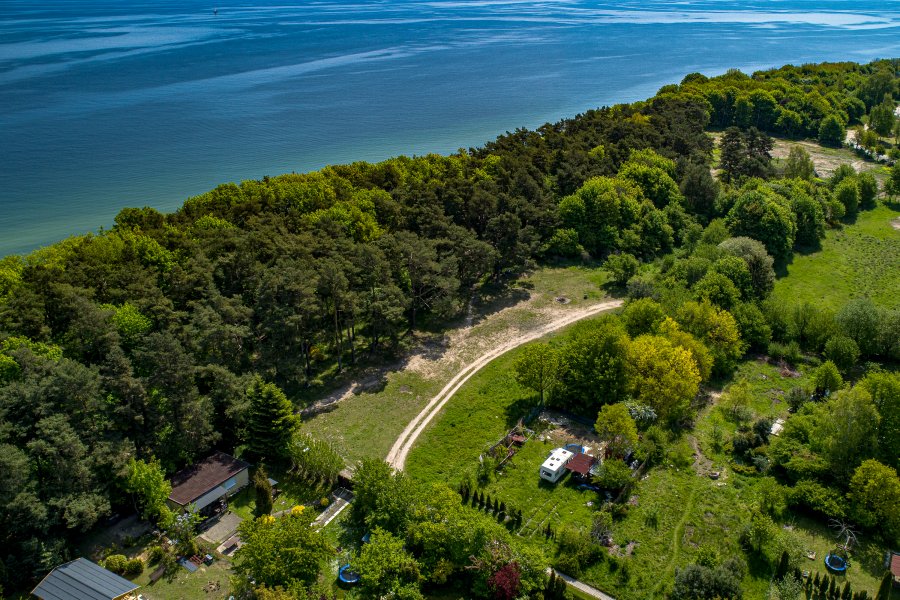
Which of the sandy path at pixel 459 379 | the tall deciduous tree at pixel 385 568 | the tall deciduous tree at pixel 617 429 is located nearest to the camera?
the tall deciduous tree at pixel 385 568

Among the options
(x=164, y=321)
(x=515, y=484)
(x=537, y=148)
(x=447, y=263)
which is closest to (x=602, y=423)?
(x=515, y=484)

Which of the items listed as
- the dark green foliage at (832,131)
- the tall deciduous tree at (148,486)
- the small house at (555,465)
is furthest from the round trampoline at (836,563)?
the dark green foliage at (832,131)

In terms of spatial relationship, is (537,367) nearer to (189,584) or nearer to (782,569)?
(782,569)

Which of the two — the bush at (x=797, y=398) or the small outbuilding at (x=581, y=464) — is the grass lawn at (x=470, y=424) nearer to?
the small outbuilding at (x=581, y=464)

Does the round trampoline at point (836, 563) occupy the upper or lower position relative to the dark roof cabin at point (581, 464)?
lower

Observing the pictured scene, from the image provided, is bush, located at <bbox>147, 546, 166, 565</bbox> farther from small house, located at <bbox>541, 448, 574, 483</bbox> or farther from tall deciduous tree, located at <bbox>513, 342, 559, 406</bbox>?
tall deciduous tree, located at <bbox>513, 342, 559, 406</bbox>

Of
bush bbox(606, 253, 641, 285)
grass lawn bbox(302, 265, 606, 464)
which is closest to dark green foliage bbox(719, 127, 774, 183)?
bush bbox(606, 253, 641, 285)
